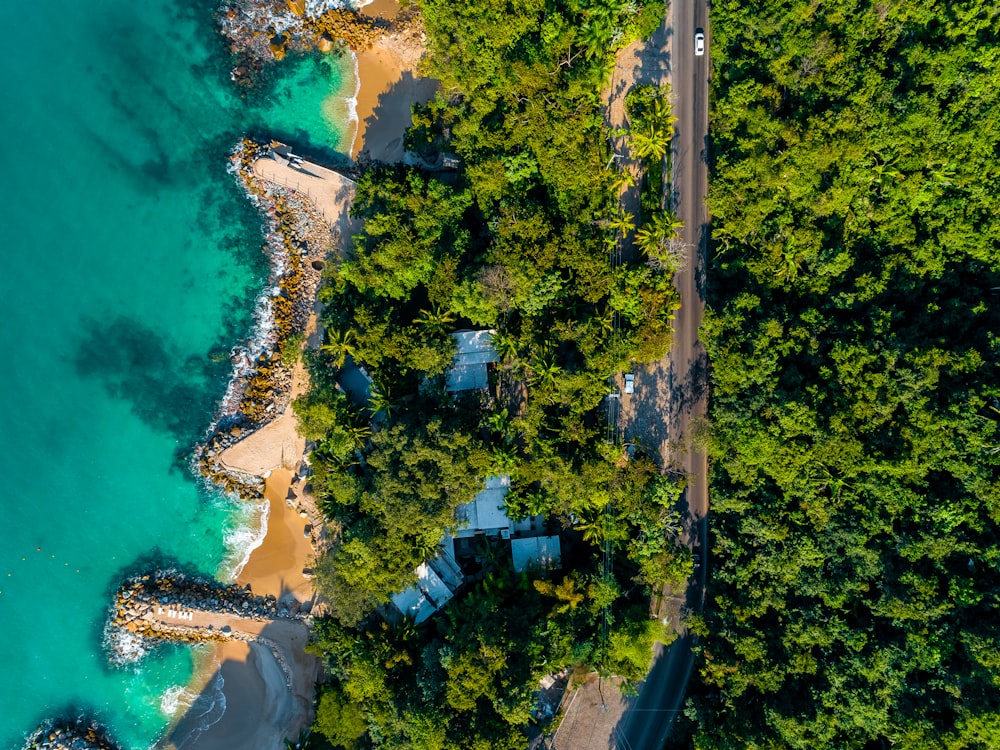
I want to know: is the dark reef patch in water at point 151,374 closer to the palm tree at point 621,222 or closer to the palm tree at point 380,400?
the palm tree at point 380,400

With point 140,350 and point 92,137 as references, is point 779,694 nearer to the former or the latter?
point 140,350

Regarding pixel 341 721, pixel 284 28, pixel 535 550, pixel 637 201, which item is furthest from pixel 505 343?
pixel 284 28

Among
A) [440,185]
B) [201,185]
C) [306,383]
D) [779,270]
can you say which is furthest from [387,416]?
[779,270]

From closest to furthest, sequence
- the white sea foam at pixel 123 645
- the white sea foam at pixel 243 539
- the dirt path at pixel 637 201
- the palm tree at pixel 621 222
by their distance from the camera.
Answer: the palm tree at pixel 621 222, the dirt path at pixel 637 201, the white sea foam at pixel 123 645, the white sea foam at pixel 243 539

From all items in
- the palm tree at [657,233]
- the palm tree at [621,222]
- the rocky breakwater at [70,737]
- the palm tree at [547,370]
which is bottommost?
the rocky breakwater at [70,737]

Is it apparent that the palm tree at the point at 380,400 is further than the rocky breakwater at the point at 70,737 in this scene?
No

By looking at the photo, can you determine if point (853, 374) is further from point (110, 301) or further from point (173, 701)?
point (173, 701)

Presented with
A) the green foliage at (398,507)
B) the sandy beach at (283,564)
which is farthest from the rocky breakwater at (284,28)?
the green foliage at (398,507)
